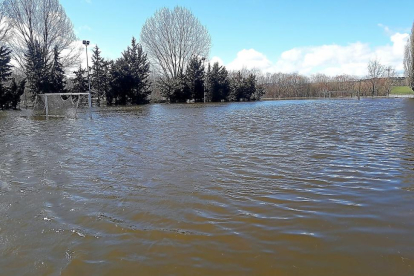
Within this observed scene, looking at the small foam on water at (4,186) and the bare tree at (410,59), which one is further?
the bare tree at (410,59)

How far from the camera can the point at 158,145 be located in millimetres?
8719

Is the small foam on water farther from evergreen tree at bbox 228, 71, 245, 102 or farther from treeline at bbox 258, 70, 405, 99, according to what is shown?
treeline at bbox 258, 70, 405, 99

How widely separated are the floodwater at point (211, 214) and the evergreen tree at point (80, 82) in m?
35.1

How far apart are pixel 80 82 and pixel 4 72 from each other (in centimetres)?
941

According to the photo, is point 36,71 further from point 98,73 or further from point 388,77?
Answer: point 388,77

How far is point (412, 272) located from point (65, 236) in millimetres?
3101

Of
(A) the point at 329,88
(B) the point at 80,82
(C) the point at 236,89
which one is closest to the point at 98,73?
(B) the point at 80,82

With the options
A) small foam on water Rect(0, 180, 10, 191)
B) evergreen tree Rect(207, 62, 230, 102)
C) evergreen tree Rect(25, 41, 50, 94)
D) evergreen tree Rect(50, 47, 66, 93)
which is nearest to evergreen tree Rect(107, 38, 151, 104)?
evergreen tree Rect(50, 47, 66, 93)

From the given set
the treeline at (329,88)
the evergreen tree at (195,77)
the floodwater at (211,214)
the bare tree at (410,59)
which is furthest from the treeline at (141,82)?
the floodwater at (211,214)

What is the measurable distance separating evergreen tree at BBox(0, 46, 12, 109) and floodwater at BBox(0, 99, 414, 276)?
28654 mm

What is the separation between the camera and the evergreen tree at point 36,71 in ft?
112

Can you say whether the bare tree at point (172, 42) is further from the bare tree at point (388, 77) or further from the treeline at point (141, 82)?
the bare tree at point (388, 77)

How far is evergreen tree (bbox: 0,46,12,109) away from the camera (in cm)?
3038

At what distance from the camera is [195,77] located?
4503cm
